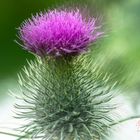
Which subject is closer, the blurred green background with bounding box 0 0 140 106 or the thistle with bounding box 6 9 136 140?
the thistle with bounding box 6 9 136 140

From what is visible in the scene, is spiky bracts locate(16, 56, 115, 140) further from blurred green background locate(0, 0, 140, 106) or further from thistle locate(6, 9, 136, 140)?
blurred green background locate(0, 0, 140, 106)

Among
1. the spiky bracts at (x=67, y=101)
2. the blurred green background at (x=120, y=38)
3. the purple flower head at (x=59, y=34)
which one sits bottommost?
the spiky bracts at (x=67, y=101)

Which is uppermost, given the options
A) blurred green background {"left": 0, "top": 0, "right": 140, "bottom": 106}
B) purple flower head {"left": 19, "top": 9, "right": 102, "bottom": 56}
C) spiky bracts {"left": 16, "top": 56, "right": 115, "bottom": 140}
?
blurred green background {"left": 0, "top": 0, "right": 140, "bottom": 106}

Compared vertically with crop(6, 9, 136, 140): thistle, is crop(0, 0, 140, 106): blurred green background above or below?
above

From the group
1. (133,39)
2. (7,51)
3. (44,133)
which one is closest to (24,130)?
(44,133)

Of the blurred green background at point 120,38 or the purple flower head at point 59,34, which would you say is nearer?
the purple flower head at point 59,34

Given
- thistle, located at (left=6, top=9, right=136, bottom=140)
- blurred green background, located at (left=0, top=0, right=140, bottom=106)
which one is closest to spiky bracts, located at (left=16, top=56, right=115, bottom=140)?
thistle, located at (left=6, top=9, right=136, bottom=140)

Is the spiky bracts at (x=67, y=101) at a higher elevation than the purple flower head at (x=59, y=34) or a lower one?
lower

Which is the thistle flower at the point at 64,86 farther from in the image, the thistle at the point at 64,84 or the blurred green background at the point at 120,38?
the blurred green background at the point at 120,38

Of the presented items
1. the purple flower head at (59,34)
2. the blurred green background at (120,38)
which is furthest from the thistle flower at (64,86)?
the blurred green background at (120,38)
